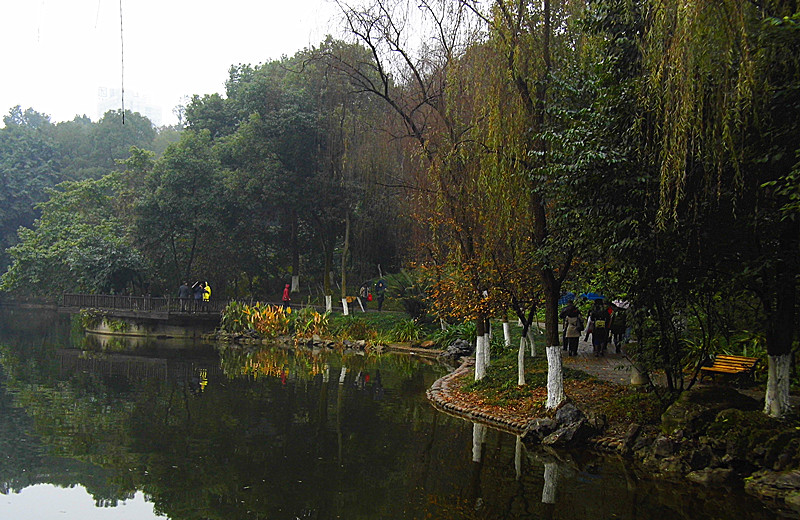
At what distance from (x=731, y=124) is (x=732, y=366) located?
587 cm

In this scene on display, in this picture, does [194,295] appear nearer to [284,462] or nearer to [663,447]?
[284,462]

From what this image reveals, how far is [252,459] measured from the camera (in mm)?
9422

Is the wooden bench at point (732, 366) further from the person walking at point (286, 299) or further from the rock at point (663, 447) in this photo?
the person walking at point (286, 299)

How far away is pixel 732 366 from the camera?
12078 mm

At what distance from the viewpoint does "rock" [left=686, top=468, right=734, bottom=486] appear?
331 inches

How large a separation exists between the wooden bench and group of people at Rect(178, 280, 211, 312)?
22.7m

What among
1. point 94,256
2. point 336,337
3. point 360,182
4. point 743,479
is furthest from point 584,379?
point 94,256

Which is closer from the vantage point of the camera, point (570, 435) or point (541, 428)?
point (570, 435)

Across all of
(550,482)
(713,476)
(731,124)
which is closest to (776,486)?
(713,476)

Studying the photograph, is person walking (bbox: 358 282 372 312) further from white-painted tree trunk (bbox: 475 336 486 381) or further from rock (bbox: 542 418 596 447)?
rock (bbox: 542 418 596 447)

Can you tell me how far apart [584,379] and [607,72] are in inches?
247

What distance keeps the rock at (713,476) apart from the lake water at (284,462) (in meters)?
0.19

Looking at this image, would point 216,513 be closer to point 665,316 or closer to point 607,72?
point 665,316

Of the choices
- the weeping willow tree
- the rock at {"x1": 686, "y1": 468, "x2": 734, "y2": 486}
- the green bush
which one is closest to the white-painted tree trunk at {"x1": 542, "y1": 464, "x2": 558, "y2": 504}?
the rock at {"x1": 686, "y1": 468, "x2": 734, "y2": 486}
